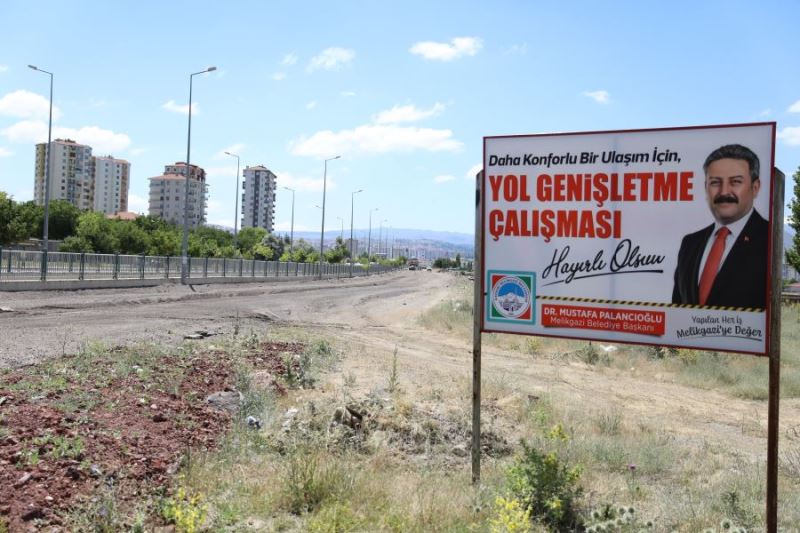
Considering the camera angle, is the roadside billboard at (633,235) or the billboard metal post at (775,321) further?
the roadside billboard at (633,235)

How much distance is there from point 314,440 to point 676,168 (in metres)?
3.86

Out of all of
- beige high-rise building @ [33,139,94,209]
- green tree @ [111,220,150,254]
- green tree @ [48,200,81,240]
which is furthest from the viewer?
beige high-rise building @ [33,139,94,209]

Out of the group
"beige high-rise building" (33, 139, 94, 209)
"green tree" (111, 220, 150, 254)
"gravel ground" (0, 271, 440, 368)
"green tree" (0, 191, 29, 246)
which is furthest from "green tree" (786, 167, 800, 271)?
"beige high-rise building" (33, 139, 94, 209)

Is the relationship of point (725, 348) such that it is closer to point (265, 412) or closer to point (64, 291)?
point (265, 412)

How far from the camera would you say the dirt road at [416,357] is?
9.17m

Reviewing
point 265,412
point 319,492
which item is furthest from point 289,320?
point 319,492

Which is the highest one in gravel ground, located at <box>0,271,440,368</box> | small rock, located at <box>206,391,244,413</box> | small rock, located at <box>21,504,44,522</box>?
gravel ground, located at <box>0,271,440,368</box>

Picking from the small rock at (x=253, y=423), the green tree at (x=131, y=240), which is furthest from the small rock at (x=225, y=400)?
the green tree at (x=131, y=240)

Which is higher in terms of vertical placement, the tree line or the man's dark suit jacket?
the tree line

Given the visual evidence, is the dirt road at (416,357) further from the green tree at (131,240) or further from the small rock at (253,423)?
the green tree at (131,240)

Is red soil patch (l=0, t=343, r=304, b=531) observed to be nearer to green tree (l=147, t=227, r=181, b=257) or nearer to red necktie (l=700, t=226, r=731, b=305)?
red necktie (l=700, t=226, r=731, b=305)

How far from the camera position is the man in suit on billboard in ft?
14.8

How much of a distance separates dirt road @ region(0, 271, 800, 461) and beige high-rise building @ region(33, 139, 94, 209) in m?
168

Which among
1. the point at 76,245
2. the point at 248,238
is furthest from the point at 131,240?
the point at 248,238
